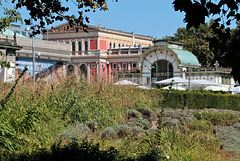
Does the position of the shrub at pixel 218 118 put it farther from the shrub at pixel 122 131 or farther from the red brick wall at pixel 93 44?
the red brick wall at pixel 93 44

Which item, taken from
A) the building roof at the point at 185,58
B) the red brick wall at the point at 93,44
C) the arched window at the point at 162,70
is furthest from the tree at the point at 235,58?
the red brick wall at the point at 93,44

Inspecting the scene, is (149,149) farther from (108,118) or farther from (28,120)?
(108,118)

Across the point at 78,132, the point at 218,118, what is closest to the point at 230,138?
the point at 218,118

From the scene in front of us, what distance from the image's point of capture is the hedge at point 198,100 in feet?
70.1

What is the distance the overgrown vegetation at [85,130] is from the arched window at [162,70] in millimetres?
35279

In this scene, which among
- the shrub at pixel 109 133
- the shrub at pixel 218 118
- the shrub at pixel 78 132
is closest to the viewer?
the shrub at pixel 78 132

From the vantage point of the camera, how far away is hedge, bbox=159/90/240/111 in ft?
70.1

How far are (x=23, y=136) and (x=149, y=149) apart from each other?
2641 mm

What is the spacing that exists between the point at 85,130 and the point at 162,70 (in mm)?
41179

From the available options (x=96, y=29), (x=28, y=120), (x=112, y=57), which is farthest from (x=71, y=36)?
(x=28, y=120)

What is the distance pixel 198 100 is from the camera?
2205cm

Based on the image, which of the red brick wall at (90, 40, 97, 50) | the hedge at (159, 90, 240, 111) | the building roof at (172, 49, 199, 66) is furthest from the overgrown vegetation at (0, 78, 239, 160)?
the red brick wall at (90, 40, 97, 50)

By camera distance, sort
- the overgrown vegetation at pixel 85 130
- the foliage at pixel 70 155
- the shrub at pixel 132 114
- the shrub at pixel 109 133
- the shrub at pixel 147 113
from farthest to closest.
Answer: the shrub at pixel 147 113, the shrub at pixel 132 114, the shrub at pixel 109 133, the overgrown vegetation at pixel 85 130, the foliage at pixel 70 155

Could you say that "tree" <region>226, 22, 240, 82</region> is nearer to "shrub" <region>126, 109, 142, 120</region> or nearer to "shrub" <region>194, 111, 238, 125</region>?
"shrub" <region>126, 109, 142, 120</region>
